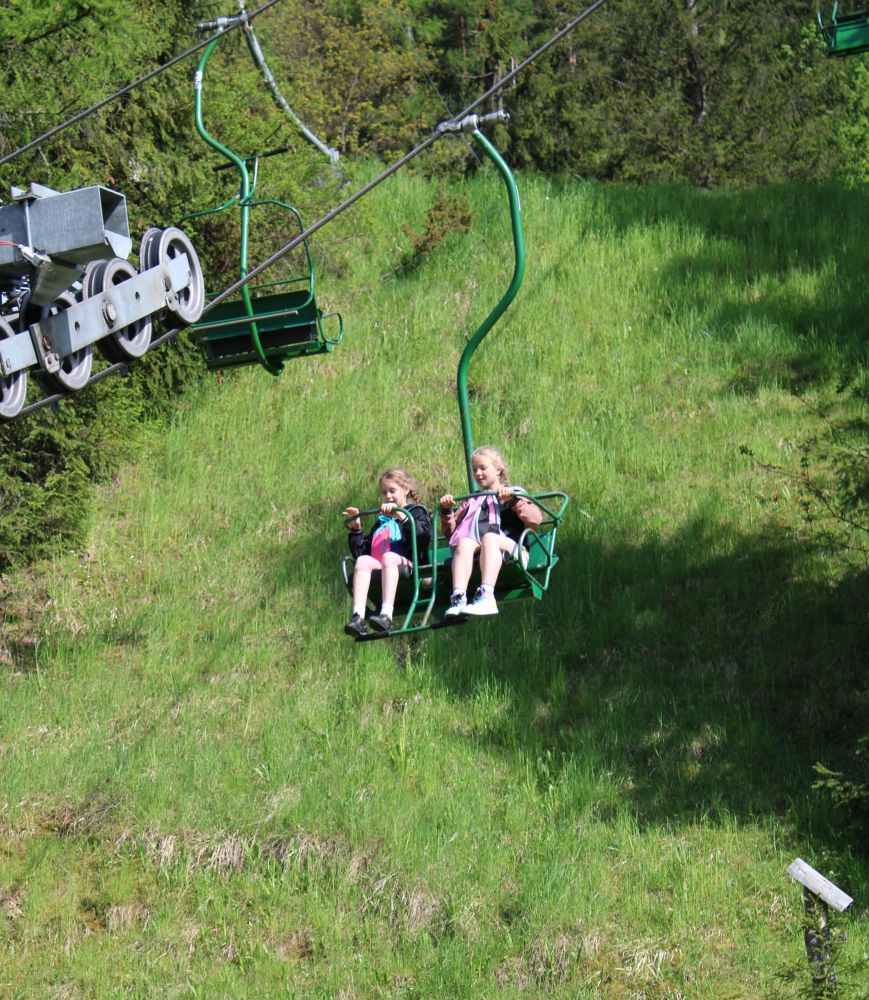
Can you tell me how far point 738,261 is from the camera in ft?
60.6

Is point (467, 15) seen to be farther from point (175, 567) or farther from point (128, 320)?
point (128, 320)

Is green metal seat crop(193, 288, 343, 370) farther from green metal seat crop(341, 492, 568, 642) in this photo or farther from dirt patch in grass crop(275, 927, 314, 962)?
dirt patch in grass crop(275, 927, 314, 962)

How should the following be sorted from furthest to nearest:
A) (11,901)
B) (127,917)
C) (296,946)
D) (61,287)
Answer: (11,901) → (127,917) → (296,946) → (61,287)

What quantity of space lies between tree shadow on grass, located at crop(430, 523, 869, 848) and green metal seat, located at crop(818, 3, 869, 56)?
495cm

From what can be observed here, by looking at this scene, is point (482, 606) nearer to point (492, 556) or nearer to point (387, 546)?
point (492, 556)

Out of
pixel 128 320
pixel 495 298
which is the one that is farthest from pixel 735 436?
pixel 128 320

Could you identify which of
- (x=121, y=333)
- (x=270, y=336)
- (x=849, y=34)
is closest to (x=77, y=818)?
(x=270, y=336)

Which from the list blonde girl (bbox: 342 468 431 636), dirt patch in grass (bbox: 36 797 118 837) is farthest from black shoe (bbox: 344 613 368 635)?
dirt patch in grass (bbox: 36 797 118 837)

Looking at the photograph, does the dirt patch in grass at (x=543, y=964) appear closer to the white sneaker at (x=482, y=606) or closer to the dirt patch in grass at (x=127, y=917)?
the dirt patch in grass at (x=127, y=917)

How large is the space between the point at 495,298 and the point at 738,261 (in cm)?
278

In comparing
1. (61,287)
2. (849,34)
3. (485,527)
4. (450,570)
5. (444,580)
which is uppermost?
(61,287)

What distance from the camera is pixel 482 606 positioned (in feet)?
28.4

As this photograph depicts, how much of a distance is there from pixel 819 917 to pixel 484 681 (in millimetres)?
5767

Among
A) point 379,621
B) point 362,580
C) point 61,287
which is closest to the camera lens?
point 61,287
